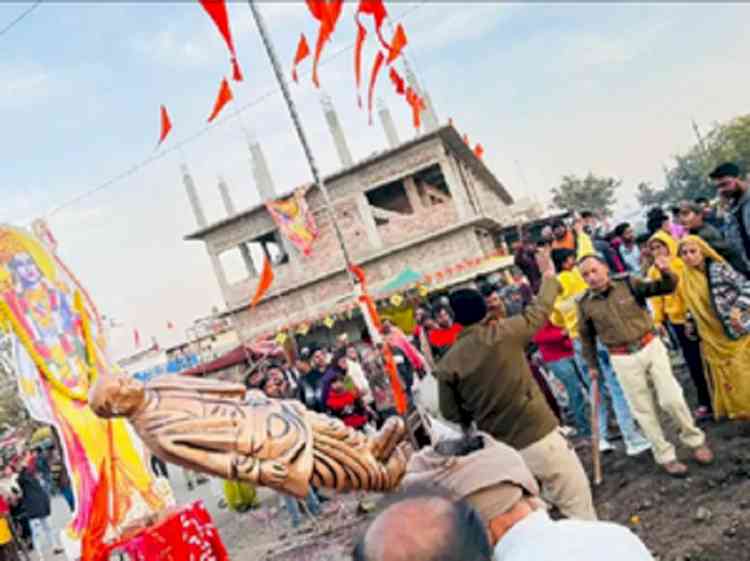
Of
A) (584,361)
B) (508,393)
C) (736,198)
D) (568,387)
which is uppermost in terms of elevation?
Result: (736,198)

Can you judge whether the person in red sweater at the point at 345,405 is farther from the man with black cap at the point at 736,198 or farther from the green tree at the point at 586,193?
the green tree at the point at 586,193

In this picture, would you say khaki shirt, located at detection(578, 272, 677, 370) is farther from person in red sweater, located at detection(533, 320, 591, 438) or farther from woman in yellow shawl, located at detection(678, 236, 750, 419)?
person in red sweater, located at detection(533, 320, 591, 438)

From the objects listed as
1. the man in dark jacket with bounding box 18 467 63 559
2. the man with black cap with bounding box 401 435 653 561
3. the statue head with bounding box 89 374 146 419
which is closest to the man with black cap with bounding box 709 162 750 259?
the man with black cap with bounding box 401 435 653 561

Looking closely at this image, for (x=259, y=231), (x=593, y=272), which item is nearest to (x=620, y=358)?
(x=593, y=272)

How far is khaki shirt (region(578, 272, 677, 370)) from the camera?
4.62m

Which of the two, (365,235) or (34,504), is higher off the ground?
(365,235)

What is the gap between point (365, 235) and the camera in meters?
20.6

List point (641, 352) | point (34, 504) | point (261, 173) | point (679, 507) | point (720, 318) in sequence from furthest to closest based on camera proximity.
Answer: point (261, 173), point (34, 504), point (720, 318), point (641, 352), point (679, 507)

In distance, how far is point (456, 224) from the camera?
1981 cm

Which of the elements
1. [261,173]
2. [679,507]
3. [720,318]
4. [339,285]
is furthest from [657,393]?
[261,173]

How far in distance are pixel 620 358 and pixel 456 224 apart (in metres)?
15.3

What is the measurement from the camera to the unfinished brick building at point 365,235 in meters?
20.0

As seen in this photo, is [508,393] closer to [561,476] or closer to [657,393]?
[561,476]

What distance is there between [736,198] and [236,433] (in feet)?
15.3
